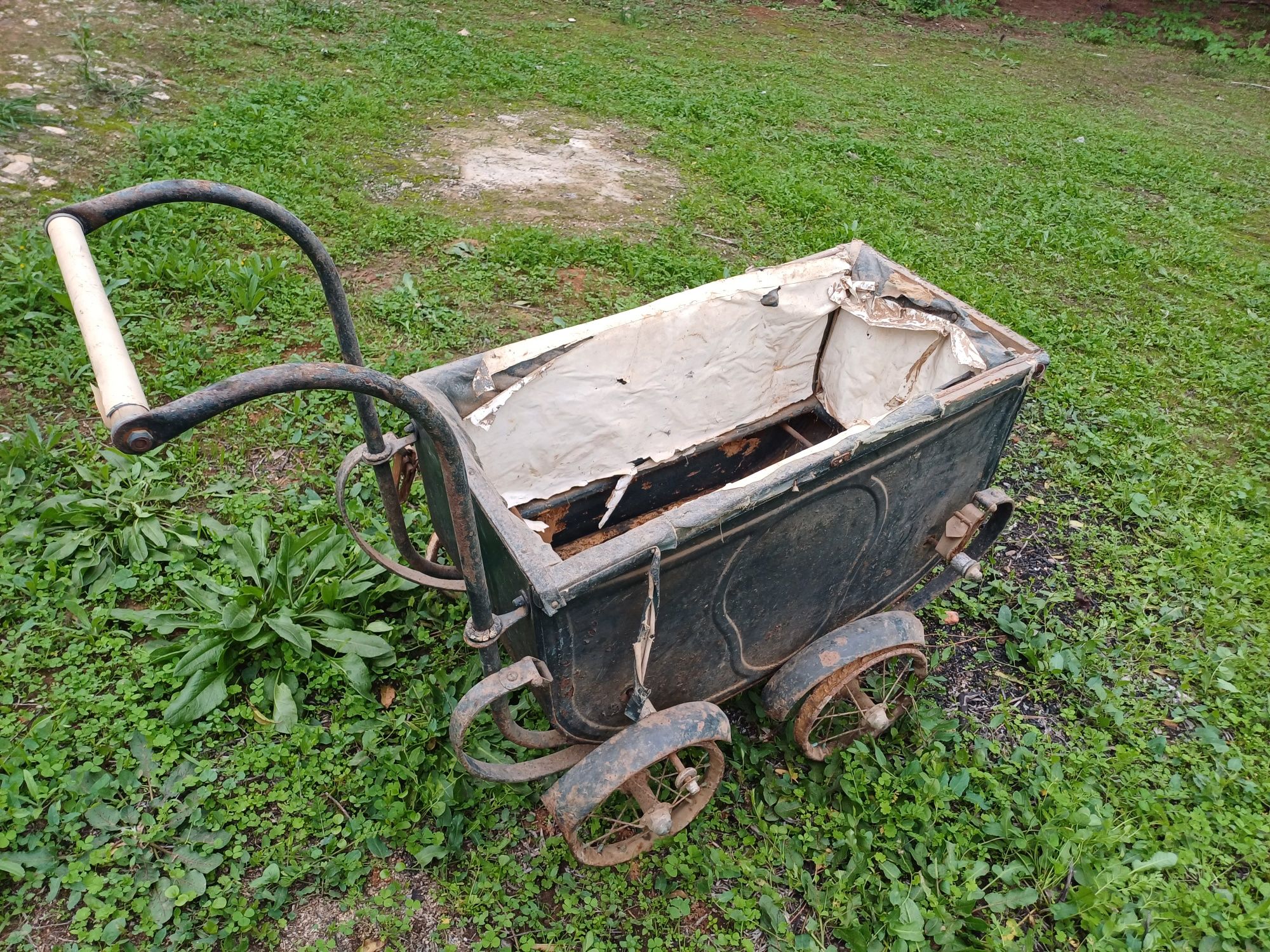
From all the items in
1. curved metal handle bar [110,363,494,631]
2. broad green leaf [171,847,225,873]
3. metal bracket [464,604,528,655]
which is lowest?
broad green leaf [171,847,225,873]

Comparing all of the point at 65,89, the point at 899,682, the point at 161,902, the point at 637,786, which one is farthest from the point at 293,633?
the point at 65,89

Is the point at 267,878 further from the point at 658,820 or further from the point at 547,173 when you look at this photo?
the point at 547,173

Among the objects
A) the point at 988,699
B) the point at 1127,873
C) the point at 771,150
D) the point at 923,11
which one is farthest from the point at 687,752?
the point at 923,11

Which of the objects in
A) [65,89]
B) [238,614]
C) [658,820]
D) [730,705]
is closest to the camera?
[658,820]

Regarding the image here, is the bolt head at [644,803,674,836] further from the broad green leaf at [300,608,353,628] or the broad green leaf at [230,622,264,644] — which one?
the broad green leaf at [230,622,264,644]

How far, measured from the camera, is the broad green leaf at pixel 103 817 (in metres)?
2.34

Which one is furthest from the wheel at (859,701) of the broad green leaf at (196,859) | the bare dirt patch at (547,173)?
the bare dirt patch at (547,173)

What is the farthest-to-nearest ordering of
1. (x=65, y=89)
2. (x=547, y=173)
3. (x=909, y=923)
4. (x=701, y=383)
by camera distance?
1. (x=547, y=173)
2. (x=65, y=89)
3. (x=701, y=383)
4. (x=909, y=923)

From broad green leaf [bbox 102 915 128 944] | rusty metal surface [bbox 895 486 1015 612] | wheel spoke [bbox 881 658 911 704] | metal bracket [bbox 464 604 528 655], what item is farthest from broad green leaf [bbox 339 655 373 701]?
rusty metal surface [bbox 895 486 1015 612]

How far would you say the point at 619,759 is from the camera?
1.99 meters

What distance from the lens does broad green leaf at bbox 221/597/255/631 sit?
2.72 meters

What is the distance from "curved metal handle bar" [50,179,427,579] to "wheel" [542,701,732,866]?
964 millimetres

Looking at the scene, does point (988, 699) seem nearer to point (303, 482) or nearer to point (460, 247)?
point (303, 482)

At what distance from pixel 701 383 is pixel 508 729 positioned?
1.64m
